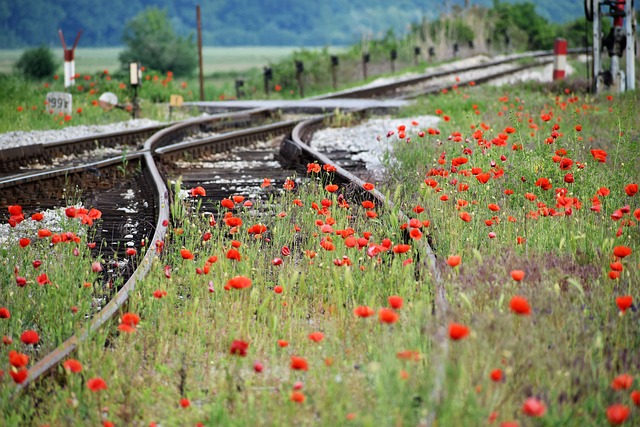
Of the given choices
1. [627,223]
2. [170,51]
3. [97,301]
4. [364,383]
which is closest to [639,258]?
[627,223]

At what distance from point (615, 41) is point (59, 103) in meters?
9.68

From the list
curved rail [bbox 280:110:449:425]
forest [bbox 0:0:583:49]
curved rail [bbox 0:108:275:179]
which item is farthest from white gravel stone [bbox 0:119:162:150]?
forest [bbox 0:0:583:49]

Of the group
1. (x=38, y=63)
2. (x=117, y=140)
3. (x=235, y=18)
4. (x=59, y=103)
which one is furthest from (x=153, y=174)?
(x=235, y=18)

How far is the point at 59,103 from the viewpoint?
46.7 ft

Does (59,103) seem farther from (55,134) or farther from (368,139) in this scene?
(368,139)

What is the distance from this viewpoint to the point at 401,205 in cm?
681

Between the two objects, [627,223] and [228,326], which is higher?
[627,223]

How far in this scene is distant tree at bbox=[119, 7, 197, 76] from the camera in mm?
43281

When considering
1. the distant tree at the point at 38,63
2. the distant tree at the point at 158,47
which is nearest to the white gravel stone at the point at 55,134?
the distant tree at the point at 158,47

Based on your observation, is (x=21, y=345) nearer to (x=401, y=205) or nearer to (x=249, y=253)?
(x=249, y=253)

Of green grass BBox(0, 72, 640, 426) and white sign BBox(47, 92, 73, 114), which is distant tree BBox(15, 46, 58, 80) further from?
green grass BBox(0, 72, 640, 426)

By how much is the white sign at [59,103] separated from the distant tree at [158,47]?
92.3 feet

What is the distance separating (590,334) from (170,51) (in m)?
42.0

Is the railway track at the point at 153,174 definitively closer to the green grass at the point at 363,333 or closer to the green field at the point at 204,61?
the green grass at the point at 363,333
